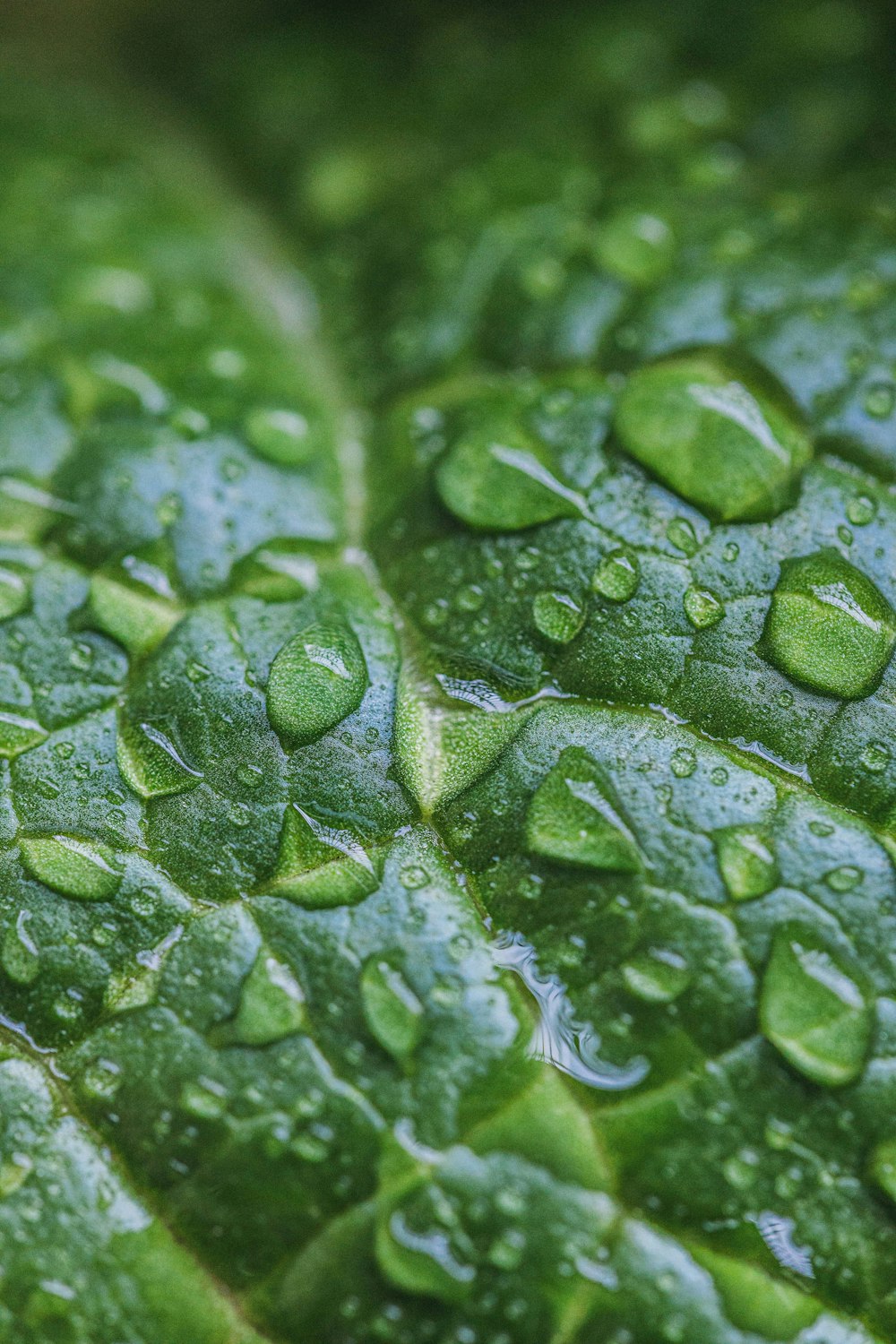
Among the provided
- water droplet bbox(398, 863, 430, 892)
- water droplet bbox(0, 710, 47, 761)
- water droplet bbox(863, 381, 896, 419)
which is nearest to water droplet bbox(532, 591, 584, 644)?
water droplet bbox(398, 863, 430, 892)

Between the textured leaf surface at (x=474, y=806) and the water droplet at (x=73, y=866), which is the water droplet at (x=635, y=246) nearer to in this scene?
the textured leaf surface at (x=474, y=806)

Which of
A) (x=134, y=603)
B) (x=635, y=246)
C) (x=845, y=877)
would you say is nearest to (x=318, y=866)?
(x=134, y=603)

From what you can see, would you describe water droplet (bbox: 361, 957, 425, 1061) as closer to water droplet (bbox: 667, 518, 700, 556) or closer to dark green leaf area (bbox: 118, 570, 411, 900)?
dark green leaf area (bbox: 118, 570, 411, 900)

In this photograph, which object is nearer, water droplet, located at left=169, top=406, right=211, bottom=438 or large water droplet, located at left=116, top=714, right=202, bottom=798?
large water droplet, located at left=116, top=714, right=202, bottom=798

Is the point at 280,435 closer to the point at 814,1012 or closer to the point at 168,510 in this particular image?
the point at 168,510

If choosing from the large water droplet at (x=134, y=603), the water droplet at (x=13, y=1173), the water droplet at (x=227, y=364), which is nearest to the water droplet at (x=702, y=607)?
the large water droplet at (x=134, y=603)
